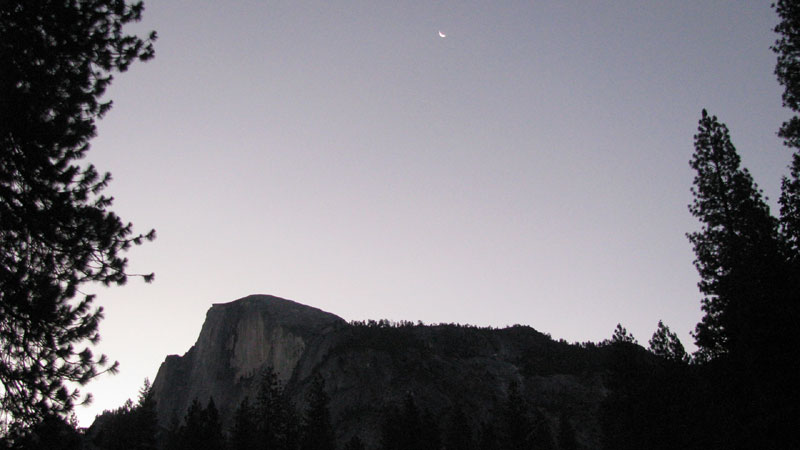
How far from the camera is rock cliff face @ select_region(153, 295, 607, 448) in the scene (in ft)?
336

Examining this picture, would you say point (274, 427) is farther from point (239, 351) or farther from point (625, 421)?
point (239, 351)

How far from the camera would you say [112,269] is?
11.0 meters

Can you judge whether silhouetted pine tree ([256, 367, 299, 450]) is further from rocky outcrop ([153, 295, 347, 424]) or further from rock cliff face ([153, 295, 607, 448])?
rocky outcrop ([153, 295, 347, 424])

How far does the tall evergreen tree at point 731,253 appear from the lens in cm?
1709

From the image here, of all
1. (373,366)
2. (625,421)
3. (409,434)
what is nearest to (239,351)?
(373,366)

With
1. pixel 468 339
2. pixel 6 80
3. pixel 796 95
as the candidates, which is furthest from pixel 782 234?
A: pixel 468 339

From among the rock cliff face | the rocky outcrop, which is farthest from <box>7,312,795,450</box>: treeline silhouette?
the rocky outcrop

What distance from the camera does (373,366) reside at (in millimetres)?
109438

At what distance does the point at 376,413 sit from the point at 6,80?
3537 inches

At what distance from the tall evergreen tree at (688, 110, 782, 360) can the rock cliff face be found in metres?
68.4

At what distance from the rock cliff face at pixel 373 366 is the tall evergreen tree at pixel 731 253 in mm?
68427

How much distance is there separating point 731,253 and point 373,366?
306 feet

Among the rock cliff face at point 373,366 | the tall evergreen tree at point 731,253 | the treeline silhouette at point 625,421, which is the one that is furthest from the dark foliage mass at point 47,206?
the rock cliff face at point 373,366

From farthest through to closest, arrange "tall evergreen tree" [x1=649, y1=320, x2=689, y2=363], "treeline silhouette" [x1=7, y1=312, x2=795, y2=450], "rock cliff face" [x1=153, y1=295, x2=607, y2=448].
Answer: "rock cliff face" [x1=153, y1=295, x2=607, y2=448]
"tall evergreen tree" [x1=649, y1=320, x2=689, y2=363]
"treeline silhouette" [x1=7, y1=312, x2=795, y2=450]
